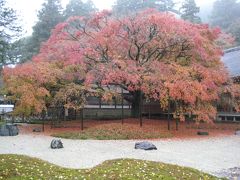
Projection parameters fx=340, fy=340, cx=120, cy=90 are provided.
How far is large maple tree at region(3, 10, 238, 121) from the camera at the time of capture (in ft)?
55.2

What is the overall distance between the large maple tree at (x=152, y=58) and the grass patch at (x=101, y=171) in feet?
25.6

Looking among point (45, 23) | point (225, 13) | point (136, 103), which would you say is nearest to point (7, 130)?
point (136, 103)

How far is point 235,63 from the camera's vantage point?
2441cm

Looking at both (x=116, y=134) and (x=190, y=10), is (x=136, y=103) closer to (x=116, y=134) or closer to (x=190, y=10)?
(x=116, y=134)

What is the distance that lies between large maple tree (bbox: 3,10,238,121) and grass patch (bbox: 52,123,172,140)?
1.81 m

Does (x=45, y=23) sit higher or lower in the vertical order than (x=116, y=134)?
higher

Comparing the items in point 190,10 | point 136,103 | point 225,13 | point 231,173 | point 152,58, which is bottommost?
point 231,173

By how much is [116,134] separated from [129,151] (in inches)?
153

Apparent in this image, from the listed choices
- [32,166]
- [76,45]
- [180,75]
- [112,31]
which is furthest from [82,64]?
[32,166]

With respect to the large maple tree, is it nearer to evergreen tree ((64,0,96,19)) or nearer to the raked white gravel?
the raked white gravel

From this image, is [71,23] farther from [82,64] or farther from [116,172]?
[116,172]

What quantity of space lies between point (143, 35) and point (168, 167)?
1070 centimetres

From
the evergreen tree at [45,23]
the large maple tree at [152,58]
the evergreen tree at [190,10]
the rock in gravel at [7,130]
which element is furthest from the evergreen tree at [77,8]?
the rock in gravel at [7,130]

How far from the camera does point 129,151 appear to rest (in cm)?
1209
